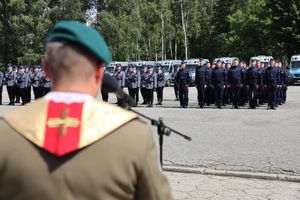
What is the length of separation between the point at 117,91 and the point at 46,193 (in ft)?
2.75

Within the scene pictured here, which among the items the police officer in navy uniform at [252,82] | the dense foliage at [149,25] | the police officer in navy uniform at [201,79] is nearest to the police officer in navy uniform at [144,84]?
the police officer in navy uniform at [201,79]

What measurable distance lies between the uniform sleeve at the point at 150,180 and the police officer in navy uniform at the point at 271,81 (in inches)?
598

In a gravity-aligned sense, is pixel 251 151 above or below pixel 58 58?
below

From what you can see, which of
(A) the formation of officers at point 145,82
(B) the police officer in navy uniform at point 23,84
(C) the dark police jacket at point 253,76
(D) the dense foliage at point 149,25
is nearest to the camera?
(C) the dark police jacket at point 253,76

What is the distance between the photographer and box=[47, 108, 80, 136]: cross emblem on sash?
5.32 feet

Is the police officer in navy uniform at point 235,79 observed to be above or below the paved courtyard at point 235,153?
above

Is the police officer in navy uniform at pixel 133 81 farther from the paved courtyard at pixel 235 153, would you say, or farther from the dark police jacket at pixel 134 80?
the paved courtyard at pixel 235 153

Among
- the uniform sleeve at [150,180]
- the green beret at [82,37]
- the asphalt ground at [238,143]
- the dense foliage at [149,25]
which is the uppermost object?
the dense foliage at [149,25]

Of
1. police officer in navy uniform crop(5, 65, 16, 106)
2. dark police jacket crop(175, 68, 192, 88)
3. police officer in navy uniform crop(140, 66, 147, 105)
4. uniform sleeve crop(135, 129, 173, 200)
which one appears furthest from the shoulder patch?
police officer in navy uniform crop(5, 65, 16, 106)

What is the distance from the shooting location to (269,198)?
558cm

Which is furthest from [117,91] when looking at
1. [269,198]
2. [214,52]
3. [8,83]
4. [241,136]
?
[214,52]

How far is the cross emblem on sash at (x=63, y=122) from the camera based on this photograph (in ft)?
5.32

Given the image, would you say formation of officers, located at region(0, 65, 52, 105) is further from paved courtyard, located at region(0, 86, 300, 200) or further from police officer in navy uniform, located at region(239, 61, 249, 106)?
paved courtyard, located at region(0, 86, 300, 200)

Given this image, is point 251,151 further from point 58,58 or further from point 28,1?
point 28,1
